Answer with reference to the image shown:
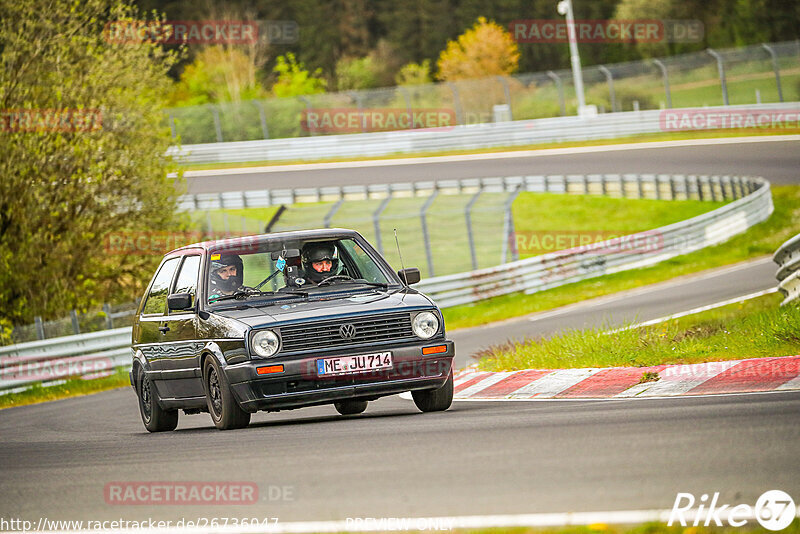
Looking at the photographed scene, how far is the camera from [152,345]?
11008 mm

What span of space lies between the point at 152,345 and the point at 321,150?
40826 mm

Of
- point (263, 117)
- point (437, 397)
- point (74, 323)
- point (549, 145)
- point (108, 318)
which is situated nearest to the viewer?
point (437, 397)

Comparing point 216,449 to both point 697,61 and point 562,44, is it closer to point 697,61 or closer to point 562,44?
point 697,61

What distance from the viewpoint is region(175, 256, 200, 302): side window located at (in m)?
10.4

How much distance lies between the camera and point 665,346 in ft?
36.6

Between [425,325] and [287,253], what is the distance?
5.05 feet

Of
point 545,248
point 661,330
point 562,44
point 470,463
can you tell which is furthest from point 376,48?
point 470,463

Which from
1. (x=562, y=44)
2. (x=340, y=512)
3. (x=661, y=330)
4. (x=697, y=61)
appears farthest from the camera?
(x=562, y=44)

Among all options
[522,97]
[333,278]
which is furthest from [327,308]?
[522,97]

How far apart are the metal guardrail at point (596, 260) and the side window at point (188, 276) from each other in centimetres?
1466

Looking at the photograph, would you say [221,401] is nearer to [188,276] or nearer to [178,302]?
[178,302]

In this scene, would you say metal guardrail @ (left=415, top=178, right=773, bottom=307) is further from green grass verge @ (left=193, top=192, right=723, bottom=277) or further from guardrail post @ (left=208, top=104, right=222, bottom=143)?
guardrail post @ (left=208, top=104, right=222, bottom=143)

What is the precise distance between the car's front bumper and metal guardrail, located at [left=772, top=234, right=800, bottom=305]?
236 inches

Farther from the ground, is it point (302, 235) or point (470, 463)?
point (302, 235)
